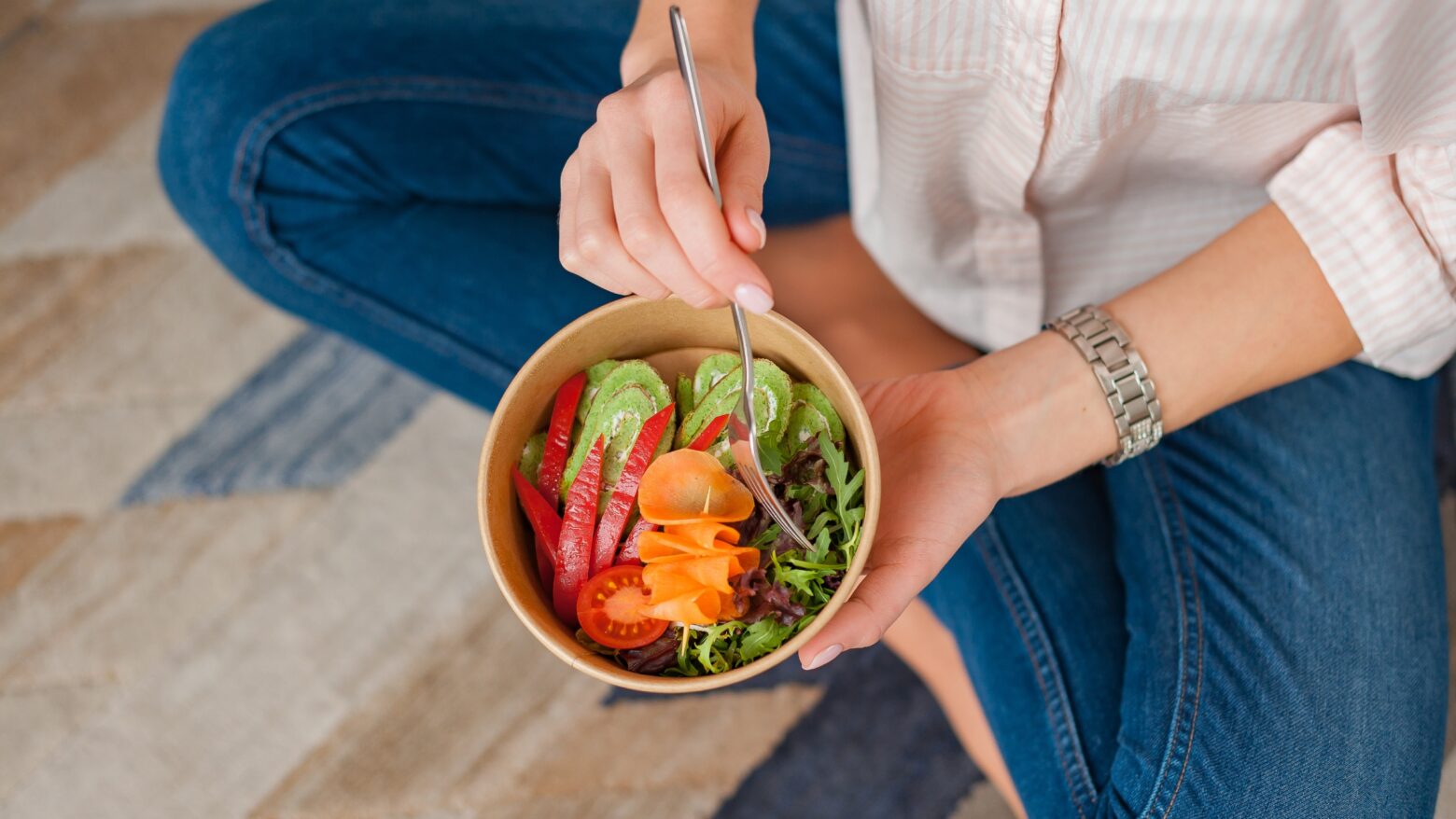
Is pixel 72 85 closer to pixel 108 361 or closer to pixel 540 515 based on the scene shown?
pixel 108 361

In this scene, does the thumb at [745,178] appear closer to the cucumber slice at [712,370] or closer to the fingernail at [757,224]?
the fingernail at [757,224]

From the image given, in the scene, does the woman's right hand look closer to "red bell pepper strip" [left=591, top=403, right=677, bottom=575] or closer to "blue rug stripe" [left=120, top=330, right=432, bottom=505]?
"red bell pepper strip" [left=591, top=403, right=677, bottom=575]

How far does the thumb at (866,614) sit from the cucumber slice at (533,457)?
0.26 meters

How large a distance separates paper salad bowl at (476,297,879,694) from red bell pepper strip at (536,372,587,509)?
0.05 feet

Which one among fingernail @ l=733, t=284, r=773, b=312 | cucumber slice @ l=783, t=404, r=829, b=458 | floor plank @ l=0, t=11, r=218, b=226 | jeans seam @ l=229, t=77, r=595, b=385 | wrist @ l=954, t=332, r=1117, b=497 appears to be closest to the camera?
fingernail @ l=733, t=284, r=773, b=312

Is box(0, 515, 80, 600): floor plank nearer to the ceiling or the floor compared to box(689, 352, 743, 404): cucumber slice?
nearer to the floor

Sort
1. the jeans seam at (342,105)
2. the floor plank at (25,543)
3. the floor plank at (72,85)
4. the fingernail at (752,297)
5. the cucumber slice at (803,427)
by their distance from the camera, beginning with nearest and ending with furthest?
the fingernail at (752,297) < the cucumber slice at (803,427) < the jeans seam at (342,105) < the floor plank at (25,543) < the floor plank at (72,85)

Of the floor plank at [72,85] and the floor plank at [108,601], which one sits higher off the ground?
the floor plank at [72,85]

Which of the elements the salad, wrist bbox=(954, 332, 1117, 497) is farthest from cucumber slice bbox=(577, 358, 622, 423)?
wrist bbox=(954, 332, 1117, 497)

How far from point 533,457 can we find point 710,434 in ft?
0.48

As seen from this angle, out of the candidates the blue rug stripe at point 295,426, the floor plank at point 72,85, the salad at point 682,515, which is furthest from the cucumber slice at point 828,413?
the floor plank at point 72,85

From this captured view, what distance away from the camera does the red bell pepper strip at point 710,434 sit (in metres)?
0.78

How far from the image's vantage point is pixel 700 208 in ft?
2.18

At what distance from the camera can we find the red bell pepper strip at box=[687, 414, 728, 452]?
777 mm
